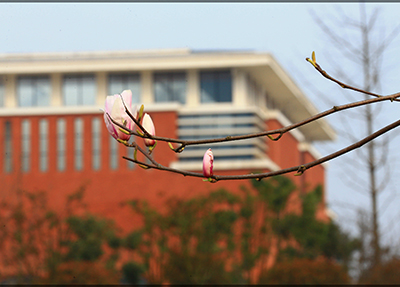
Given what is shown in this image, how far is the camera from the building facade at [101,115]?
2019 centimetres

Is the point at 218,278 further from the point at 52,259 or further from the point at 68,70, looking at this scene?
the point at 68,70

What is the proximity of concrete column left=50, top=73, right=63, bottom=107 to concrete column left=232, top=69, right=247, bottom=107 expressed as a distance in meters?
4.97

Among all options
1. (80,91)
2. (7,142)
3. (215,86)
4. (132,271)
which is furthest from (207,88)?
(132,271)

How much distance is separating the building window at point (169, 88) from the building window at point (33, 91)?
3.12 m

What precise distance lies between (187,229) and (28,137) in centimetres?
711

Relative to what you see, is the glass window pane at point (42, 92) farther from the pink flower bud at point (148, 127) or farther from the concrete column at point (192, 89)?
the pink flower bud at point (148, 127)

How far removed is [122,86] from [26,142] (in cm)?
314

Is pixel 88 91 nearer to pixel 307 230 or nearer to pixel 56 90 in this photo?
pixel 56 90

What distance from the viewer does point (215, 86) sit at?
68.2ft

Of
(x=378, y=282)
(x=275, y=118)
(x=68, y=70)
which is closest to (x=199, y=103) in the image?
(x=275, y=118)

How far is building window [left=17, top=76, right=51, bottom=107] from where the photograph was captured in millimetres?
20594

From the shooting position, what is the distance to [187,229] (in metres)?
15.5

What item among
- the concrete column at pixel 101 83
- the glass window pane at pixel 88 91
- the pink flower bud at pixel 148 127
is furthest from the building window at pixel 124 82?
the pink flower bud at pixel 148 127

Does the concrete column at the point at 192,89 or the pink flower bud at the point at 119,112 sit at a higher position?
the concrete column at the point at 192,89
